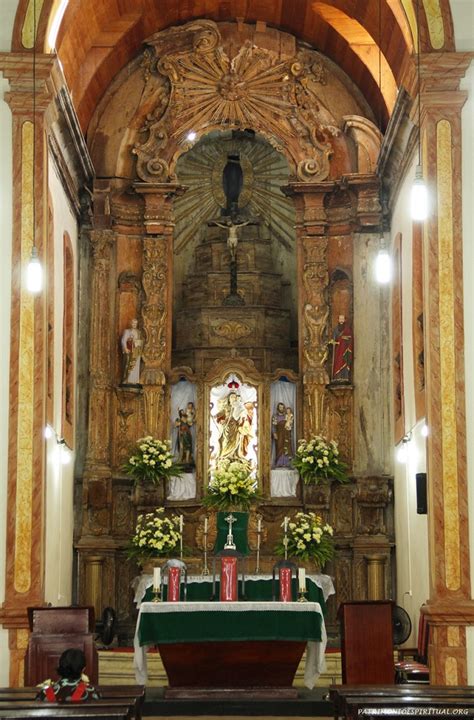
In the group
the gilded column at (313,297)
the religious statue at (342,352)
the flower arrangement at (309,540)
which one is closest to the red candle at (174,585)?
the flower arrangement at (309,540)

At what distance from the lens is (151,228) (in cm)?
2092

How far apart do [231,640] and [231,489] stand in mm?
5026

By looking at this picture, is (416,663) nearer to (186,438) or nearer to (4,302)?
(186,438)

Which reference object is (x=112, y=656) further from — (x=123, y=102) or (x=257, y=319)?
(x=123, y=102)

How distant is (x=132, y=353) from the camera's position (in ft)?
67.6

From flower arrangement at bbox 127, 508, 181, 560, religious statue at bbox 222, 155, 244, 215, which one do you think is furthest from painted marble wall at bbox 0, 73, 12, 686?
religious statue at bbox 222, 155, 244, 215

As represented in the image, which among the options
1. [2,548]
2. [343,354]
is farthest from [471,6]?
[2,548]

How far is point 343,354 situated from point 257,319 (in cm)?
160

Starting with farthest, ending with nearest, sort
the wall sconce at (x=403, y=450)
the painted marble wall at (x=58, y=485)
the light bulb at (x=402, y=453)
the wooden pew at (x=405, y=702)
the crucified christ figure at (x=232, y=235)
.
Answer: the crucified christ figure at (x=232, y=235)
the light bulb at (x=402, y=453)
the wall sconce at (x=403, y=450)
the painted marble wall at (x=58, y=485)
the wooden pew at (x=405, y=702)

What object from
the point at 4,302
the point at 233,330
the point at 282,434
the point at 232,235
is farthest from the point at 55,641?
the point at 232,235

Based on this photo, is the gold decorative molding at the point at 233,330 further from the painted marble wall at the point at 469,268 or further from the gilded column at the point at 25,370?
the painted marble wall at the point at 469,268

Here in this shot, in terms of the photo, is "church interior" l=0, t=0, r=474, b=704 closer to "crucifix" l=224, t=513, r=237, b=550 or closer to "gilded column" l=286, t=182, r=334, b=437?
"gilded column" l=286, t=182, r=334, b=437

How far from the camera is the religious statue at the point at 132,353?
20547 millimetres

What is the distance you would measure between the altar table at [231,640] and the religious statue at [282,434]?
566cm
